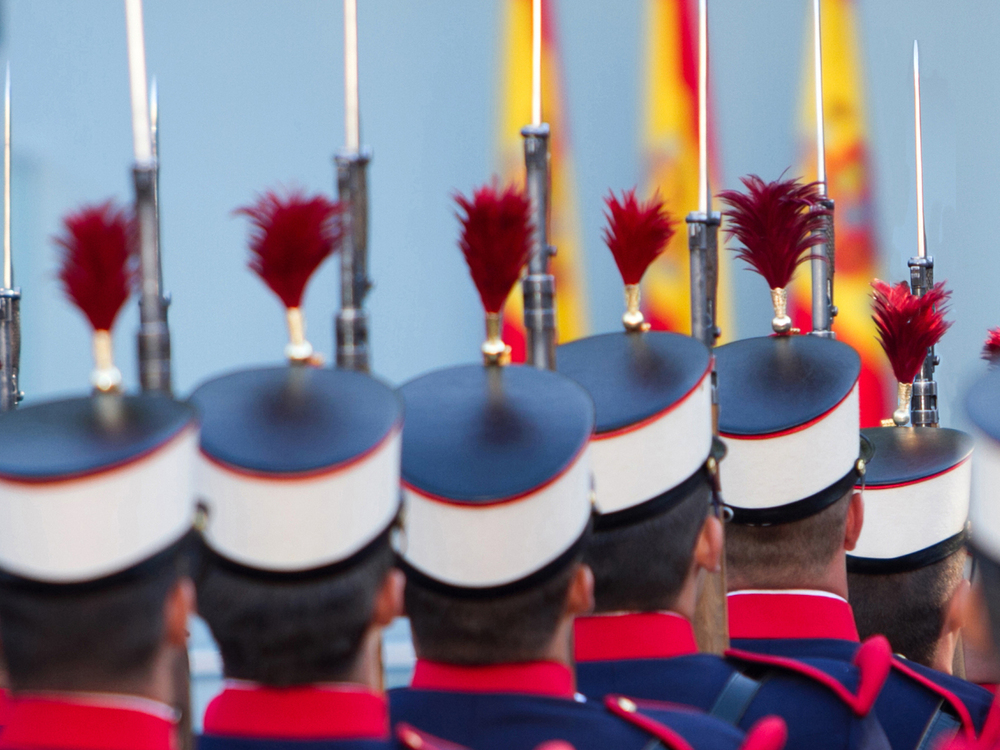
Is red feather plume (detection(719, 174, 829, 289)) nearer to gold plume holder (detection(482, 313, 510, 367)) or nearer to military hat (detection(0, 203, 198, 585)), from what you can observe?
gold plume holder (detection(482, 313, 510, 367))

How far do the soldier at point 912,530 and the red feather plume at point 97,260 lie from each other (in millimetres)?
991

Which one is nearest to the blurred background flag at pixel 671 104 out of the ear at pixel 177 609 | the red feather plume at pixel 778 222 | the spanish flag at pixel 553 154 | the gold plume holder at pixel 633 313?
the spanish flag at pixel 553 154

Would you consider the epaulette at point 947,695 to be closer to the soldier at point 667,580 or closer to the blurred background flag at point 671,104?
the soldier at point 667,580

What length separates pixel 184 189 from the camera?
248 centimetres

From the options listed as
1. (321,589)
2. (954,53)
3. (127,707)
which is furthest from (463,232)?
(954,53)

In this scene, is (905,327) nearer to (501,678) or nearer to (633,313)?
(633,313)

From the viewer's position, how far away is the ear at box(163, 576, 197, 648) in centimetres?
86

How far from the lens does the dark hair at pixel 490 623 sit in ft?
3.32

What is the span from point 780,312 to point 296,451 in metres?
0.72

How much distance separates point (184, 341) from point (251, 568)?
1658mm

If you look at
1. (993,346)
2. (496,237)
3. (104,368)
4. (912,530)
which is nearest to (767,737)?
(496,237)

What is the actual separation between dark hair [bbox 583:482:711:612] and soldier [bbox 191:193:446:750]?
11.2 inches

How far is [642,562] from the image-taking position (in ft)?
3.90

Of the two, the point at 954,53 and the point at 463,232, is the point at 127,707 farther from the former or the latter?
the point at 954,53
